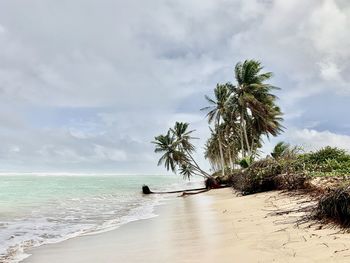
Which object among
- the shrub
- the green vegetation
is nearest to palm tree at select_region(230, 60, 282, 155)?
the green vegetation

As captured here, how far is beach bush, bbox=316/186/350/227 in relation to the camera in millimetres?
5539

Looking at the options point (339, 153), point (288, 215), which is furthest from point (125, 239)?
point (339, 153)

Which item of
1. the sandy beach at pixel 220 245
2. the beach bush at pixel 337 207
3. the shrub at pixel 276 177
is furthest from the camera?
the shrub at pixel 276 177

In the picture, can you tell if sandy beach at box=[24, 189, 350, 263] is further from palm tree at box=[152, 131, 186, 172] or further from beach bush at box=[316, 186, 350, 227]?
palm tree at box=[152, 131, 186, 172]

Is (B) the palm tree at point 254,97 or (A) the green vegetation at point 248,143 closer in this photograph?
(A) the green vegetation at point 248,143

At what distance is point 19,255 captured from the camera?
Result: 267 inches

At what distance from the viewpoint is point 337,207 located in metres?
5.75

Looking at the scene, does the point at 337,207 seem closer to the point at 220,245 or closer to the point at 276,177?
the point at 220,245

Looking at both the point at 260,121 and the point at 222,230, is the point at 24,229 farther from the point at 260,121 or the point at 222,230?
the point at 260,121

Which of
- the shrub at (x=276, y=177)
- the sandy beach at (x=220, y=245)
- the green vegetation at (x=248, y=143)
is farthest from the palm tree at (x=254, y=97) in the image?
the sandy beach at (x=220, y=245)

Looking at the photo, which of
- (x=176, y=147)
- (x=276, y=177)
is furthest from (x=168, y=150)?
(x=276, y=177)

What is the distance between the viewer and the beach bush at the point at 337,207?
5539mm

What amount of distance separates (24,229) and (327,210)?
327 inches

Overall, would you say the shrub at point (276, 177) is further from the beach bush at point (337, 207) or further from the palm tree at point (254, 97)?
the palm tree at point (254, 97)
